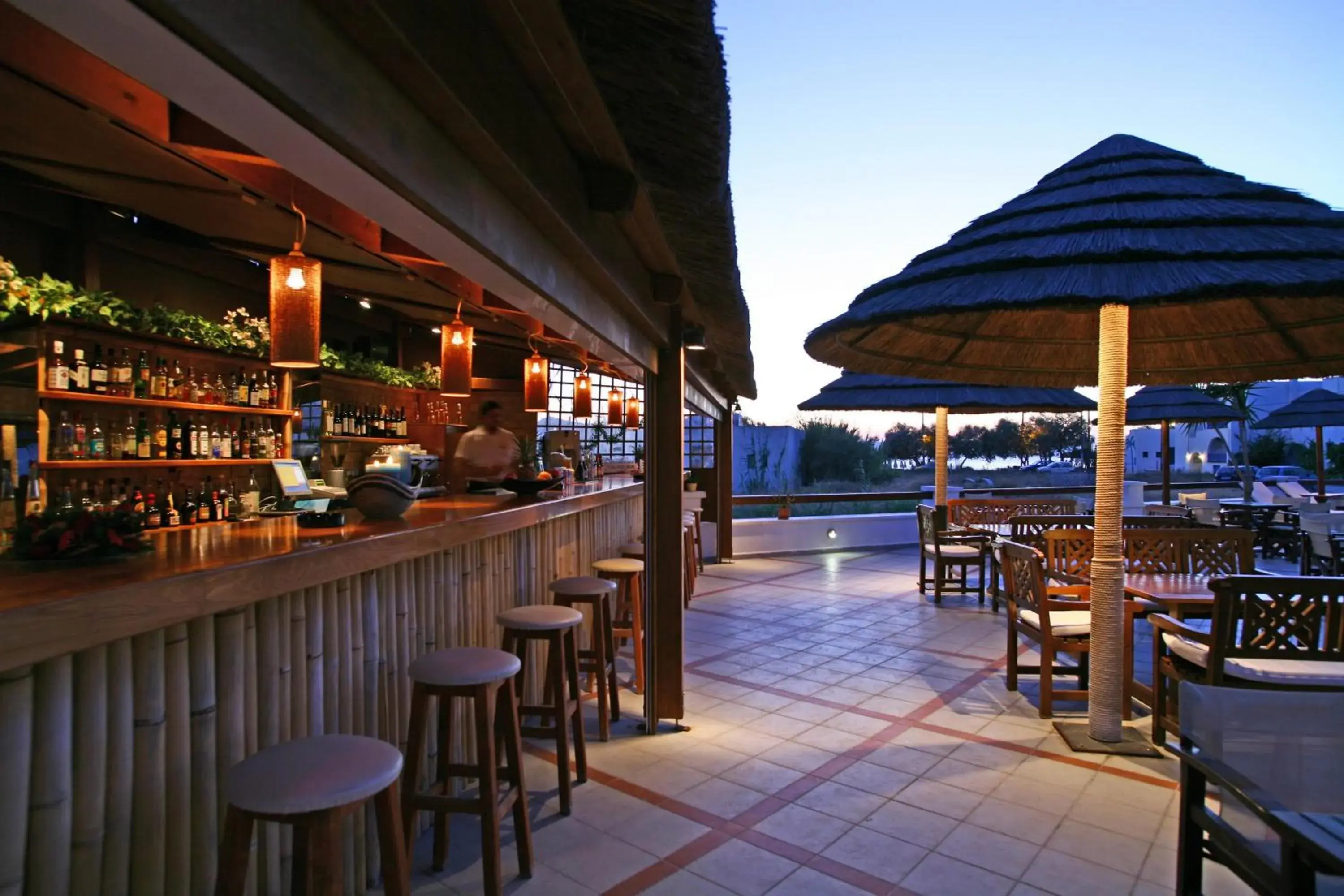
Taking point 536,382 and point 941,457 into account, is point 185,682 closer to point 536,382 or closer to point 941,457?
point 536,382

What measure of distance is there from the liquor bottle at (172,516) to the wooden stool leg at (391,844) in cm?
401

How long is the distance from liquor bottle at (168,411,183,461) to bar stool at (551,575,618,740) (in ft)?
9.89

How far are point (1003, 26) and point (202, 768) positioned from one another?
912cm

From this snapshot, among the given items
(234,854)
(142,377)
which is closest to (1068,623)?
(234,854)

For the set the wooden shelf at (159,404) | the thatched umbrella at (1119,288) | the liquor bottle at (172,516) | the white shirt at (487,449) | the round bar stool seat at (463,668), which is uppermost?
the thatched umbrella at (1119,288)

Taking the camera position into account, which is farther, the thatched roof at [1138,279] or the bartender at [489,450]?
the bartender at [489,450]

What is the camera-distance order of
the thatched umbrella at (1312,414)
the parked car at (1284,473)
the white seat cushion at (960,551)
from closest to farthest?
the white seat cushion at (960,551) < the thatched umbrella at (1312,414) < the parked car at (1284,473)

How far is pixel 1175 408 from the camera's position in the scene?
9.95 metres

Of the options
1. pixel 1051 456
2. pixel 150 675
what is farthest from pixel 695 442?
pixel 1051 456

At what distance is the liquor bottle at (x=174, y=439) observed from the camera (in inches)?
197

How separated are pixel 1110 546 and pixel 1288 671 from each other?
0.86 meters

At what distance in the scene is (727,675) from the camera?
508 centimetres

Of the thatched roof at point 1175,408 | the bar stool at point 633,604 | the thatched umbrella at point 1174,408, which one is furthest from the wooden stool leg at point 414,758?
the thatched roof at point 1175,408

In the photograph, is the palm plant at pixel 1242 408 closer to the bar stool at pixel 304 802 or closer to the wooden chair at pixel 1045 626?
the wooden chair at pixel 1045 626
